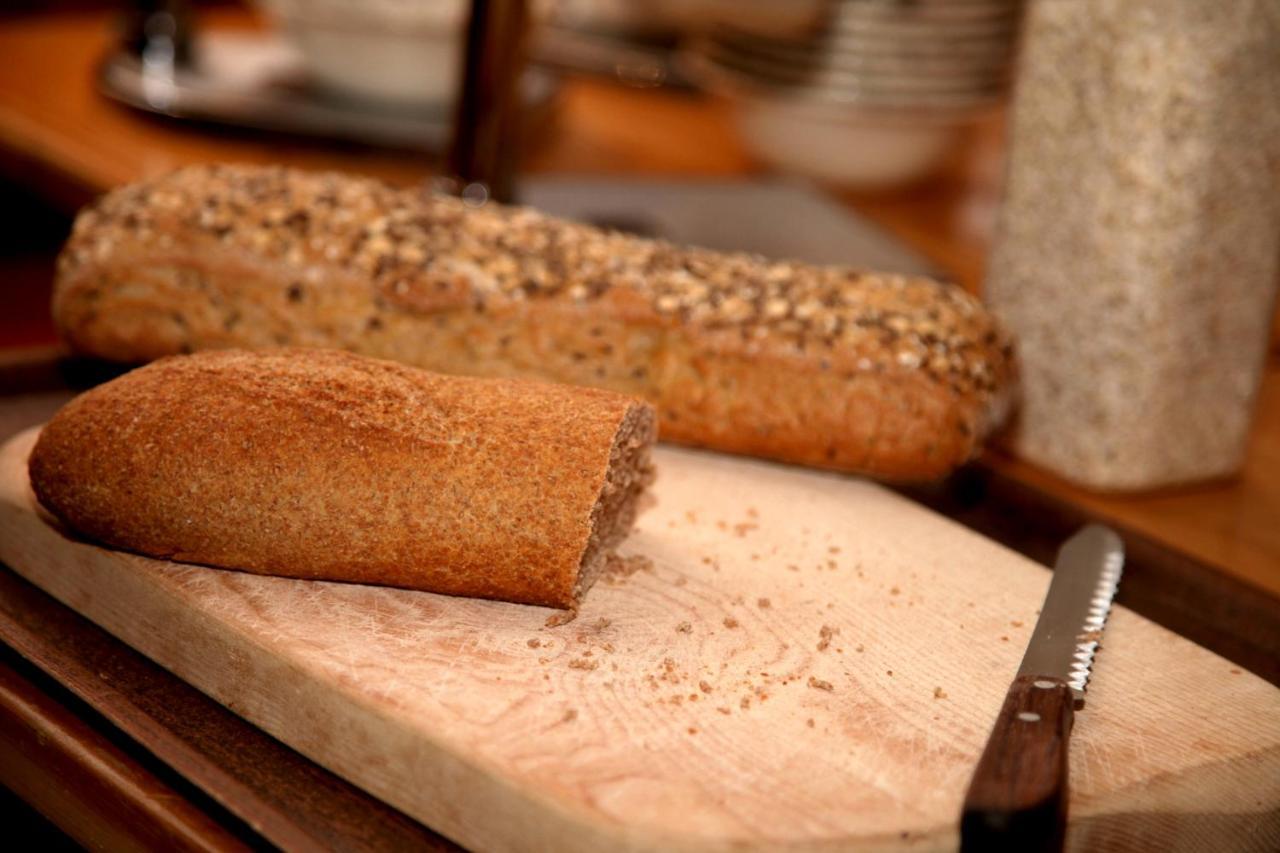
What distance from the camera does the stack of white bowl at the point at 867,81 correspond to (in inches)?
75.0

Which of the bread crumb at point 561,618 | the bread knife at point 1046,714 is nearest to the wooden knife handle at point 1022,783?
the bread knife at point 1046,714

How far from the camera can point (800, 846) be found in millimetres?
777

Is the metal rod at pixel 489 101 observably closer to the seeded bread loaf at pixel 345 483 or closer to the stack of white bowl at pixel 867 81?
the stack of white bowl at pixel 867 81

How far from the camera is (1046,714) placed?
87 cm

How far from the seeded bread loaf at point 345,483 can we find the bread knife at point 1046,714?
313 mm

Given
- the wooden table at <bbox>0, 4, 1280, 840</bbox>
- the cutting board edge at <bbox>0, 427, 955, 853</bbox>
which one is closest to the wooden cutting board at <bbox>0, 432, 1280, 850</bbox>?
the cutting board edge at <bbox>0, 427, 955, 853</bbox>

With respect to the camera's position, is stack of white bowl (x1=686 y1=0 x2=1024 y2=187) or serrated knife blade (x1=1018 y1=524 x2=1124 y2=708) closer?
serrated knife blade (x1=1018 y1=524 x2=1124 y2=708)

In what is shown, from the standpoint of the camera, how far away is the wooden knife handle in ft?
2.48

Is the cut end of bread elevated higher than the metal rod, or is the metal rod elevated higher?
the metal rod

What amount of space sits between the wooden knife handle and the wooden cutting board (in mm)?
34

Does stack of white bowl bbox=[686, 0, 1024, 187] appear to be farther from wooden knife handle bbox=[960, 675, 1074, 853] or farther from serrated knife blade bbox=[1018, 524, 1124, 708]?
wooden knife handle bbox=[960, 675, 1074, 853]

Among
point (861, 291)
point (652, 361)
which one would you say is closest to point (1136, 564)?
point (861, 291)

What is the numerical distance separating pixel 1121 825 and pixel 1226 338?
62 centimetres

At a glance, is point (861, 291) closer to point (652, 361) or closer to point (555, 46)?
point (652, 361)
